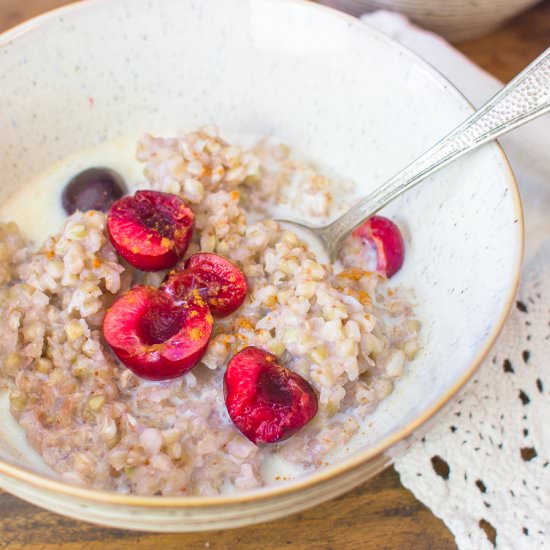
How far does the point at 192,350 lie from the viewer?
40.0 inches

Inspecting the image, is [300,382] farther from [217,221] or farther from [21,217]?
[21,217]

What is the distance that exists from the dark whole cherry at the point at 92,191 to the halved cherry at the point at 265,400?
419mm

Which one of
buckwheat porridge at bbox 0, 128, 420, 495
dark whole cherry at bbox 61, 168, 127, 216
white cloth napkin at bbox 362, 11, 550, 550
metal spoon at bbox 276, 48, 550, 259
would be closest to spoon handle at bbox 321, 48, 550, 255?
metal spoon at bbox 276, 48, 550, 259

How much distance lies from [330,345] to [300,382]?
0.07 meters

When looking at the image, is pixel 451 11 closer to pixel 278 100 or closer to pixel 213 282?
pixel 278 100

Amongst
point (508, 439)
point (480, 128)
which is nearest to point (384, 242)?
point (480, 128)

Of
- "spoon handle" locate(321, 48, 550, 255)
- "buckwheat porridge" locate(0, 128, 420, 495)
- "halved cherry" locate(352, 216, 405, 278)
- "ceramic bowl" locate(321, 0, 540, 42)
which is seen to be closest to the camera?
"buckwheat porridge" locate(0, 128, 420, 495)

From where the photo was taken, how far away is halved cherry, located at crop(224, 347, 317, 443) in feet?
3.20

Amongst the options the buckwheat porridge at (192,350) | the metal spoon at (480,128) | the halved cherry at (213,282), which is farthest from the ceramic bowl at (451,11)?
the halved cherry at (213,282)

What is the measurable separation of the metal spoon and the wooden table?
0.42 metres

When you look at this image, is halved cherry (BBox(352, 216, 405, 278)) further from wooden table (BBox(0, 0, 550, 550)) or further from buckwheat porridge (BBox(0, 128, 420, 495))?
wooden table (BBox(0, 0, 550, 550))

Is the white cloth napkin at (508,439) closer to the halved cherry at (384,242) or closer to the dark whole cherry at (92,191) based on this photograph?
the halved cherry at (384,242)

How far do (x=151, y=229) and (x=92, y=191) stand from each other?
0.65 feet

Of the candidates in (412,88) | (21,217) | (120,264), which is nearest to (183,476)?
(120,264)
